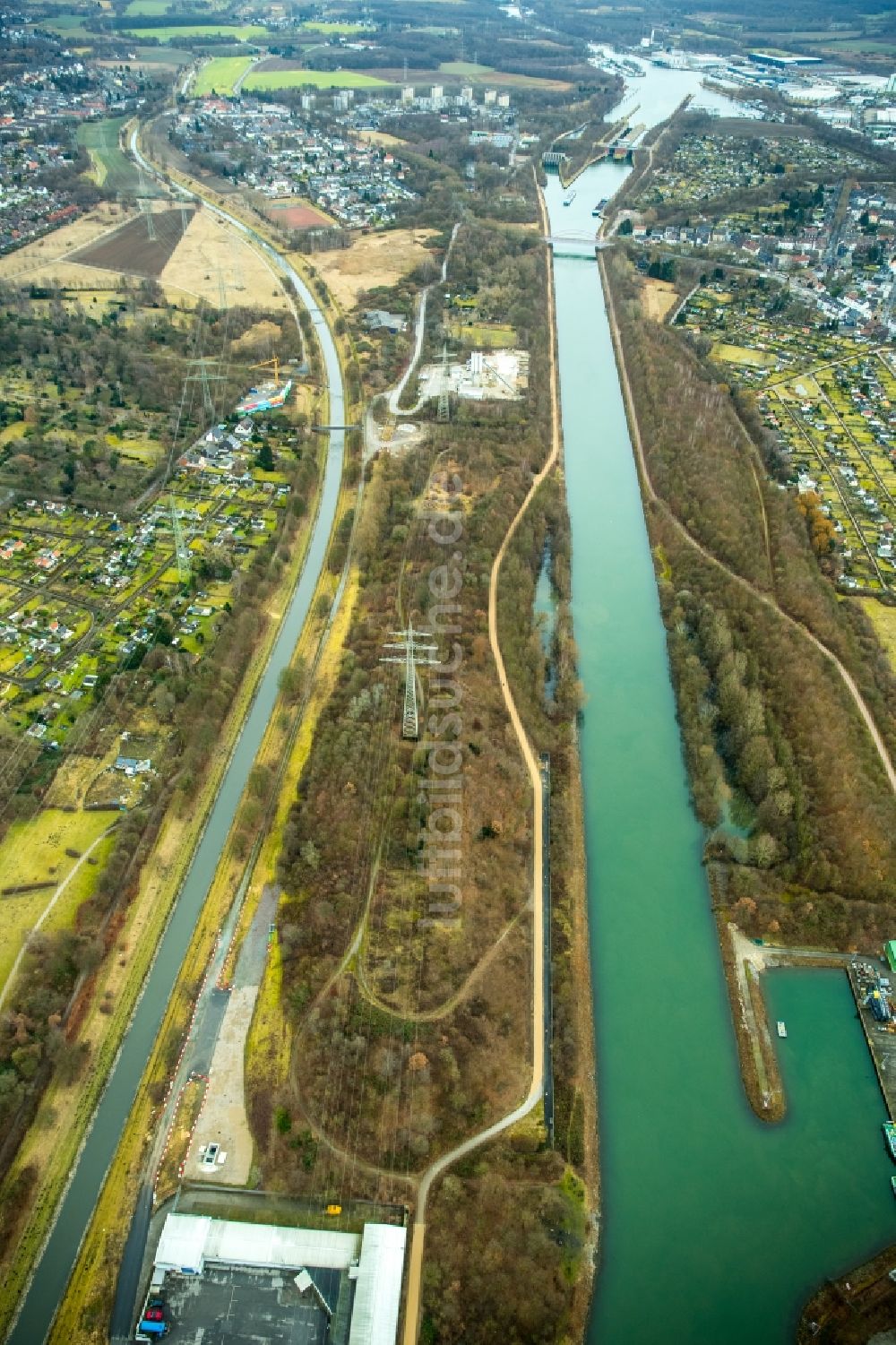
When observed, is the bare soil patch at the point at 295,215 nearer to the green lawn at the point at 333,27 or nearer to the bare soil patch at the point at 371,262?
the bare soil patch at the point at 371,262

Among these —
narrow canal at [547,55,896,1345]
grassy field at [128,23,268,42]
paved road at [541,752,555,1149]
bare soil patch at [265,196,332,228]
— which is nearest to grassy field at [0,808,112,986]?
paved road at [541,752,555,1149]

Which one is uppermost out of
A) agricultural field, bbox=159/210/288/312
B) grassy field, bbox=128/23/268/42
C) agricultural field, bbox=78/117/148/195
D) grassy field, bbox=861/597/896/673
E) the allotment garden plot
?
grassy field, bbox=128/23/268/42

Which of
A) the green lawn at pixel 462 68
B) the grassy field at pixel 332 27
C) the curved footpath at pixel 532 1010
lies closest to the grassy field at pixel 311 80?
the green lawn at pixel 462 68

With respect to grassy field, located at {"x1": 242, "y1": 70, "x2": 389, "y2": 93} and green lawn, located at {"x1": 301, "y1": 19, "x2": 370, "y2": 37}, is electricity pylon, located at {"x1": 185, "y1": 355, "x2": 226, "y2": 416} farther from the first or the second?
green lawn, located at {"x1": 301, "y1": 19, "x2": 370, "y2": 37}

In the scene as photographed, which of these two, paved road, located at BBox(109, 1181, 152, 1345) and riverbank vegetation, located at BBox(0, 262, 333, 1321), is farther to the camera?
riverbank vegetation, located at BBox(0, 262, 333, 1321)

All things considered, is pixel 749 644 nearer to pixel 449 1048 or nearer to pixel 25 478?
pixel 449 1048

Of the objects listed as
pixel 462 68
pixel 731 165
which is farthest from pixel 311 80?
pixel 731 165

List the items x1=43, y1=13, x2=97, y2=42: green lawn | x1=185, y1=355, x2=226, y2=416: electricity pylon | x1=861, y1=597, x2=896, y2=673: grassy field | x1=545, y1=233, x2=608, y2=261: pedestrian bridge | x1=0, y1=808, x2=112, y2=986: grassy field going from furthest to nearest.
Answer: x1=43, y1=13, x2=97, y2=42: green lawn, x1=545, y1=233, x2=608, y2=261: pedestrian bridge, x1=185, y1=355, x2=226, y2=416: electricity pylon, x1=861, y1=597, x2=896, y2=673: grassy field, x1=0, y1=808, x2=112, y2=986: grassy field
